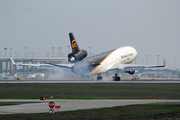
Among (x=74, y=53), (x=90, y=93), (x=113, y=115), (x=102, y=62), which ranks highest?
(x=74, y=53)

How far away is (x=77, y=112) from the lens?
26.6m

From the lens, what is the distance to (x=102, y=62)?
84750 millimetres

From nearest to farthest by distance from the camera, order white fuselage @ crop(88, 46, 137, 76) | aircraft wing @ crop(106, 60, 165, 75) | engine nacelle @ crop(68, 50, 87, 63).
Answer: engine nacelle @ crop(68, 50, 87, 63)
white fuselage @ crop(88, 46, 137, 76)
aircraft wing @ crop(106, 60, 165, 75)

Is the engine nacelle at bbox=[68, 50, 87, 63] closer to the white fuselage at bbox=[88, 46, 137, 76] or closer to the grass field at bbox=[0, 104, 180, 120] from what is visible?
the white fuselage at bbox=[88, 46, 137, 76]

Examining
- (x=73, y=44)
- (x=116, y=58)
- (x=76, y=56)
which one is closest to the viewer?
(x=76, y=56)

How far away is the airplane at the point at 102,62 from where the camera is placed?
76.1 m

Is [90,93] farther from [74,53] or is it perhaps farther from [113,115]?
[74,53]

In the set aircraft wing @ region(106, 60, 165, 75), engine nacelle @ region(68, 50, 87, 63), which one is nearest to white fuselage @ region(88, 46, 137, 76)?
aircraft wing @ region(106, 60, 165, 75)

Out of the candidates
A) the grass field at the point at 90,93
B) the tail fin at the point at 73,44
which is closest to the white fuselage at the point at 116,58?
the tail fin at the point at 73,44

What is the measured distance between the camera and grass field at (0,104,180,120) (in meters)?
23.7

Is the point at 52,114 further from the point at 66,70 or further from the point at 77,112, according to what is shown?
the point at 66,70

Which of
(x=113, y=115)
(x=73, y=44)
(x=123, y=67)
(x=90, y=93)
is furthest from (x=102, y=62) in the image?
(x=113, y=115)

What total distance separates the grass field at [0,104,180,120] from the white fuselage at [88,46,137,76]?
2159 inches

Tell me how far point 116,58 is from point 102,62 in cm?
576
